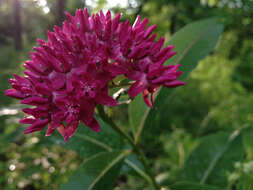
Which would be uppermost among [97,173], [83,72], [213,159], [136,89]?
[83,72]

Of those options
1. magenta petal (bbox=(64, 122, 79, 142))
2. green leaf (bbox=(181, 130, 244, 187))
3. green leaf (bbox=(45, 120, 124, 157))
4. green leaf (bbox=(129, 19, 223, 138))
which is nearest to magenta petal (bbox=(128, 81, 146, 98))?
magenta petal (bbox=(64, 122, 79, 142))

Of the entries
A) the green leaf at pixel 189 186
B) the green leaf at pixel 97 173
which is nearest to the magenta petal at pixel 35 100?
the green leaf at pixel 97 173

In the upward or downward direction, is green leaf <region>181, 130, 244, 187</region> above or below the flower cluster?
below

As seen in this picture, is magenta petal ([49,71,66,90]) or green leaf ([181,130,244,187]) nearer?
magenta petal ([49,71,66,90])

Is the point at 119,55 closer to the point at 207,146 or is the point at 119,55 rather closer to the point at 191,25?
the point at 191,25

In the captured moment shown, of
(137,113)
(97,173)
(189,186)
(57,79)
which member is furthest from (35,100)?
(189,186)

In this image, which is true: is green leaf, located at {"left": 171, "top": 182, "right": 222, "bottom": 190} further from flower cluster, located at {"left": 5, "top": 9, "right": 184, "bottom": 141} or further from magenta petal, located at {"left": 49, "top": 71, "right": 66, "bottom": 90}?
magenta petal, located at {"left": 49, "top": 71, "right": 66, "bottom": 90}

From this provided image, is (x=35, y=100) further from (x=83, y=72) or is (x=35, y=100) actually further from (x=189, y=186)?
(x=189, y=186)
